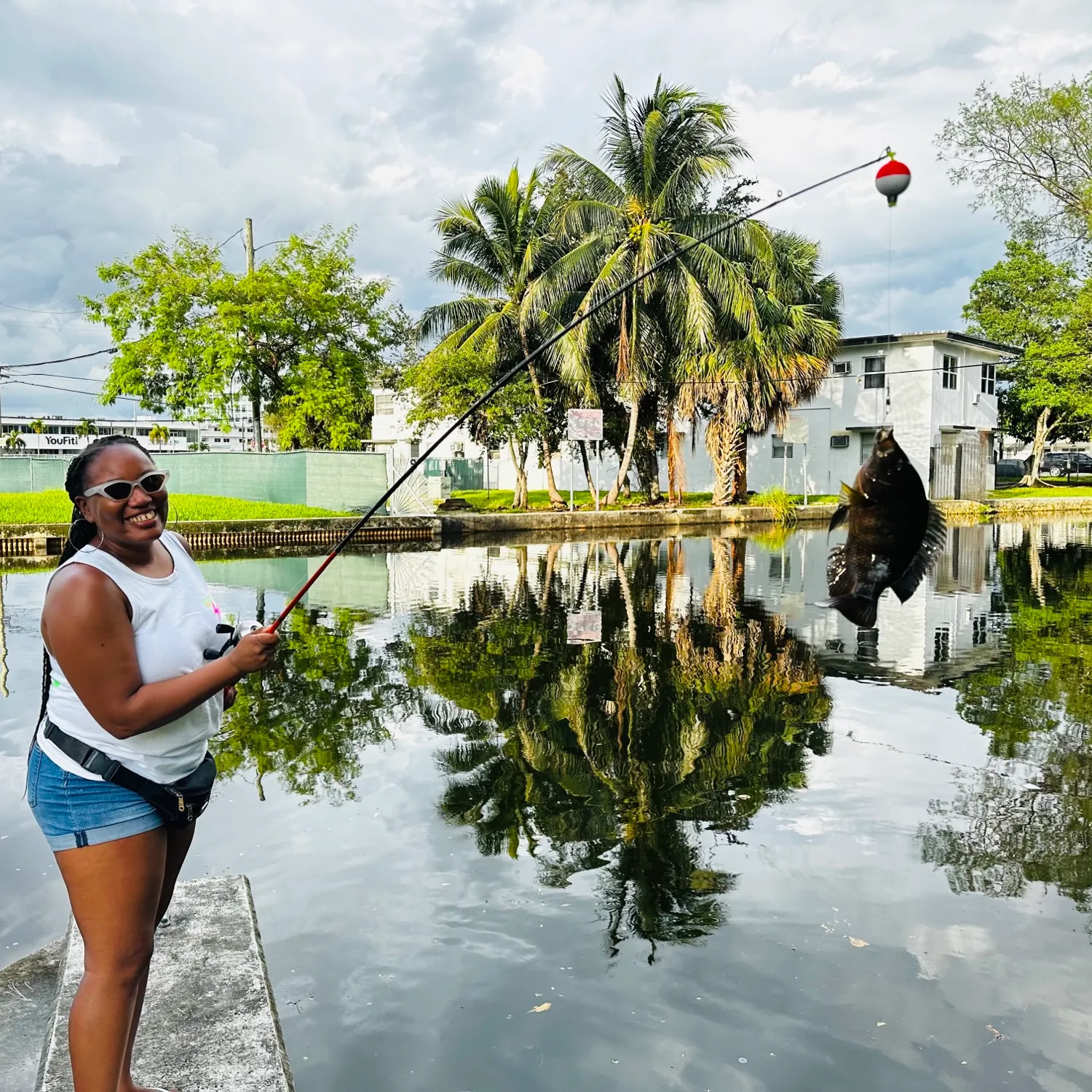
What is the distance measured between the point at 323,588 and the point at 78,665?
40.0 feet

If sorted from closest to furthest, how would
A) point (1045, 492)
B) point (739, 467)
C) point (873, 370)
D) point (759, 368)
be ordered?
point (759, 368), point (739, 467), point (873, 370), point (1045, 492)

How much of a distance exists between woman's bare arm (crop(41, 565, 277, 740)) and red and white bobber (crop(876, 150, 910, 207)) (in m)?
2.19

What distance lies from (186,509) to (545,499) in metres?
15.5

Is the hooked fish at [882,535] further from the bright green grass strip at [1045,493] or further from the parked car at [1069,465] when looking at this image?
the parked car at [1069,465]

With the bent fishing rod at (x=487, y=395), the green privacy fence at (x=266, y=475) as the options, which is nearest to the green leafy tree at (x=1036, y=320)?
the green privacy fence at (x=266, y=475)

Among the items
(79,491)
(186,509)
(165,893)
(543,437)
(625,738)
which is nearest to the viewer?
(79,491)

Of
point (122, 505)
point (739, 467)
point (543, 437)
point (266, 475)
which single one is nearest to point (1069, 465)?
point (739, 467)

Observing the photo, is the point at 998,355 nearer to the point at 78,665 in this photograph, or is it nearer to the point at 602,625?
the point at 602,625

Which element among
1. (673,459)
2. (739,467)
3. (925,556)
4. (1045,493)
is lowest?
(1045,493)

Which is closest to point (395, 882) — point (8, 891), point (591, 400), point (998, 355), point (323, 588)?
point (8, 891)

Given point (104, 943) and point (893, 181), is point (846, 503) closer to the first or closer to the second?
point (893, 181)

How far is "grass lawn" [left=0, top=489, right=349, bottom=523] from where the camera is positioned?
20.5 meters

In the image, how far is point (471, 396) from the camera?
28641 mm

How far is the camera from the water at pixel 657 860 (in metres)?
3.10
